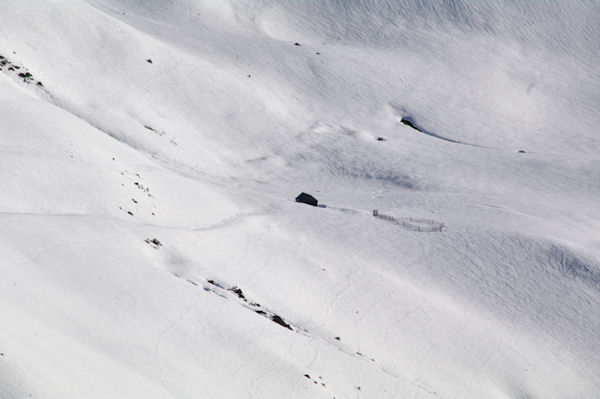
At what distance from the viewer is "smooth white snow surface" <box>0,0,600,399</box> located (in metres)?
14.7

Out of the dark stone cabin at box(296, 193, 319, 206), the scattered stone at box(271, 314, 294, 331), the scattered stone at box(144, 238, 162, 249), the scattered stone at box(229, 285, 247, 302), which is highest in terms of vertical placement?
the scattered stone at box(144, 238, 162, 249)

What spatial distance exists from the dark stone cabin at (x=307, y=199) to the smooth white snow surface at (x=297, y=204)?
1.97 feet

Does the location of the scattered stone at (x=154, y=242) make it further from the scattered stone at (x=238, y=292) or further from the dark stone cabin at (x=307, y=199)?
the dark stone cabin at (x=307, y=199)

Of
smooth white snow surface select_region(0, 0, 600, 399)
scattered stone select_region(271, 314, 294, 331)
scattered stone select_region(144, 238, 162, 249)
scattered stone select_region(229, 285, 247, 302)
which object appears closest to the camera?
smooth white snow surface select_region(0, 0, 600, 399)

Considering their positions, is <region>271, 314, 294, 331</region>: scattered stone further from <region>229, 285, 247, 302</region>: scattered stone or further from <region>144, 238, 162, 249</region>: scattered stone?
<region>144, 238, 162, 249</region>: scattered stone

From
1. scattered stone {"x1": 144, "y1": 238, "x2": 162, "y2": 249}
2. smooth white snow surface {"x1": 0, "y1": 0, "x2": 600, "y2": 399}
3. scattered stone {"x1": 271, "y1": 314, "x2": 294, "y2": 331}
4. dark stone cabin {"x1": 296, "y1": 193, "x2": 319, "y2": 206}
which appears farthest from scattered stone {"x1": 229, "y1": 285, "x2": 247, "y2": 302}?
dark stone cabin {"x1": 296, "y1": 193, "x2": 319, "y2": 206}

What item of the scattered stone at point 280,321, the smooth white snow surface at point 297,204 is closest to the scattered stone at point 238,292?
the smooth white snow surface at point 297,204

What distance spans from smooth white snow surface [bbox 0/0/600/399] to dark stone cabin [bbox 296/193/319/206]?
0.60 meters

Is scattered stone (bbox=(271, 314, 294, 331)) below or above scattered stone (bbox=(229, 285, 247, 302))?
below

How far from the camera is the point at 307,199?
25.8 metres

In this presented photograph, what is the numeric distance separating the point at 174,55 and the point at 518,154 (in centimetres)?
1421

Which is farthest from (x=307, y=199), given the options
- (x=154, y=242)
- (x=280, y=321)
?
(x=280, y=321)

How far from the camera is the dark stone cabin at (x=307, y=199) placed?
25688mm

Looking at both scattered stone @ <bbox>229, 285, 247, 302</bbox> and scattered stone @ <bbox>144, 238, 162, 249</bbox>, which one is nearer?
scattered stone @ <bbox>229, 285, 247, 302</bbox>
